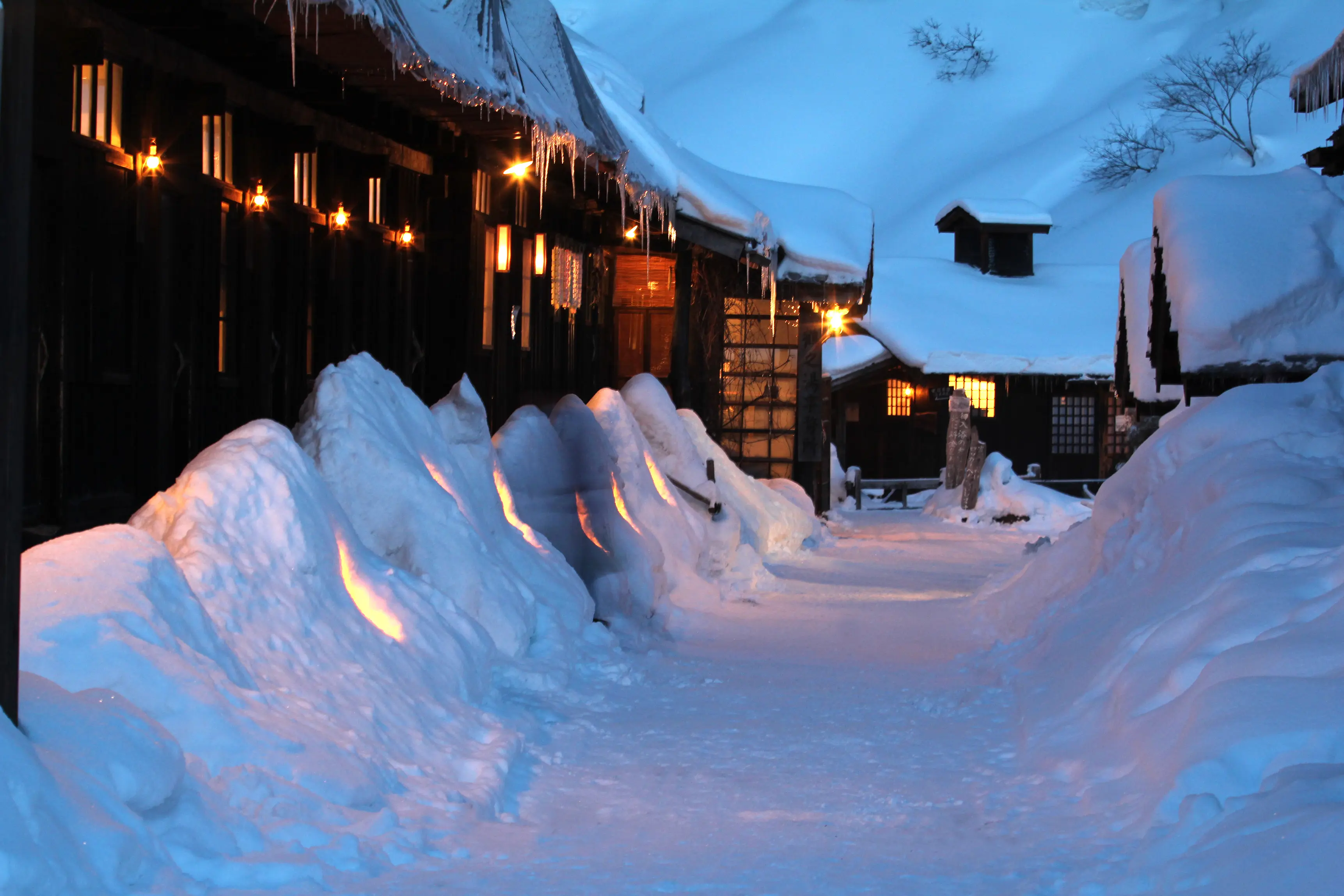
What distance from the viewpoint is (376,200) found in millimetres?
9469

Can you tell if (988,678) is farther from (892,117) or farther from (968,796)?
(892,117)

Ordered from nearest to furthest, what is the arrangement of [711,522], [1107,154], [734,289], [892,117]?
1. [711,522]
2. [734,289]
3. [1107,154]
4. [892,117]

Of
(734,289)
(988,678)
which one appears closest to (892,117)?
(734,289)

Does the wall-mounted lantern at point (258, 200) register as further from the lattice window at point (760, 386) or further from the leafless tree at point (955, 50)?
the leafless tree at point (955, 50)

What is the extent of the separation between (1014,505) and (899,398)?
905cm

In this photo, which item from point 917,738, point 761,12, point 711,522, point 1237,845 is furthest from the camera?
point 761,12

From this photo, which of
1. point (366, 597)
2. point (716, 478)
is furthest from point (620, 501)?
point (366, 597)

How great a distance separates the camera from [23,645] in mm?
4000

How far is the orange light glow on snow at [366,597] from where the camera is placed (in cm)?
604

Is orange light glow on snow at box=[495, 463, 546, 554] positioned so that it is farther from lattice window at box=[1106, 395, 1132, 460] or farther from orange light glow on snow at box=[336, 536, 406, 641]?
lattice window at box=[1106, 395, 1132, 460]

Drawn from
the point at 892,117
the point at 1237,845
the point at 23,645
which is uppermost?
the point at 892,117

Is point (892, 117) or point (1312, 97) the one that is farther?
point (892, 117)

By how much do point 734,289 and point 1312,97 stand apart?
807cm

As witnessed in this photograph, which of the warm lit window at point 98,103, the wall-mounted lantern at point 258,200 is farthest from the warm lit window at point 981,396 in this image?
the warm lit window at point 98,103
